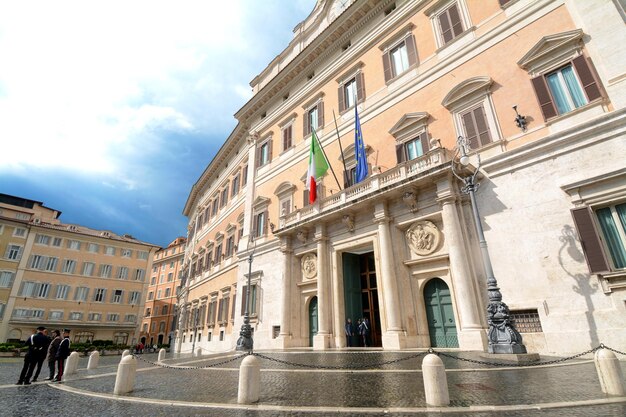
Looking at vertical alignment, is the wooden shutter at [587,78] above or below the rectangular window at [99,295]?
above

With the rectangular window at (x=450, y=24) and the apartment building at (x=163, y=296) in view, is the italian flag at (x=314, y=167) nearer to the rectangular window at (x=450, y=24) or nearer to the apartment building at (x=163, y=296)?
the rectangular window at (x=450, y=24)

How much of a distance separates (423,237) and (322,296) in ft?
17.6

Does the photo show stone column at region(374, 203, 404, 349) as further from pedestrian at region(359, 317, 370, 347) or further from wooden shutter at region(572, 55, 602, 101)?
wooden shutter at region(572, 55, 602, 101)

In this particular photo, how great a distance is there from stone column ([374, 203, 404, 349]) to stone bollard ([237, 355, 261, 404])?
7.94 meters

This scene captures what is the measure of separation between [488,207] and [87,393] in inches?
470

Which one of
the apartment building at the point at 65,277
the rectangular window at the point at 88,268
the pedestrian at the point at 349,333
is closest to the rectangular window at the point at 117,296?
the apartment building at the point at 65,277

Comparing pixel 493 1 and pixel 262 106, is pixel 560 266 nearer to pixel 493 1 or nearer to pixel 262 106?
pixel 493 1

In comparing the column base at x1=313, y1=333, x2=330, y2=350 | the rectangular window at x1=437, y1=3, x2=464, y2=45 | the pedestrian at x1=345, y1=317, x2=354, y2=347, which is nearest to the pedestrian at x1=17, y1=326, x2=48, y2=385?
the column base at x1=313, y1=333, x2=330, y2=350

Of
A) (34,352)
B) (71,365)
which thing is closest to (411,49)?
(34,352)

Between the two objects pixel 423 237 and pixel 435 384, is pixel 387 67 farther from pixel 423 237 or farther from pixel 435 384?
pixel 435 384

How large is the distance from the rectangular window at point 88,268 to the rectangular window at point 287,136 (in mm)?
35869

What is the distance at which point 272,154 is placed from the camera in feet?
74.9

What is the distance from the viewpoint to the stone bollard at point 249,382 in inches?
189

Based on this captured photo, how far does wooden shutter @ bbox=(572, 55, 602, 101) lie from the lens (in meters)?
9.67
